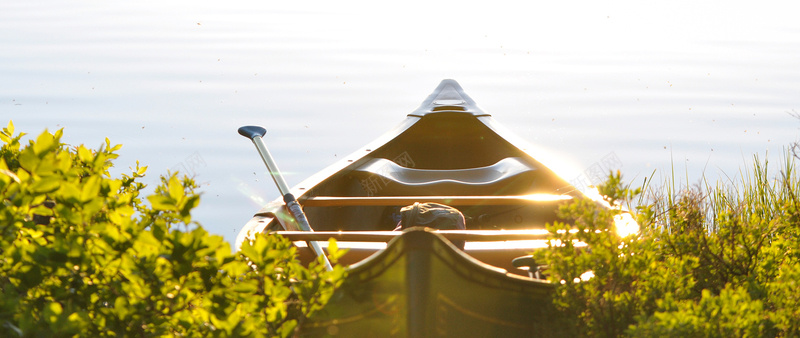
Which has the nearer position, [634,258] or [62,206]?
[62,206]

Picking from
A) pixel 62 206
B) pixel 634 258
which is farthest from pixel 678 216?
pixel 62 206

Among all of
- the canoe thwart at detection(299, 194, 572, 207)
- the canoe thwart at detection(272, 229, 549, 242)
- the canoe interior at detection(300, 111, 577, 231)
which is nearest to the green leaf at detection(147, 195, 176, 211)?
the canoe thwart at detection(272, 229, 549, 242)

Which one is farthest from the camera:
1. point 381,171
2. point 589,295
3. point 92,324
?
point 381,171

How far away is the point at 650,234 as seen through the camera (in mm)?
2834

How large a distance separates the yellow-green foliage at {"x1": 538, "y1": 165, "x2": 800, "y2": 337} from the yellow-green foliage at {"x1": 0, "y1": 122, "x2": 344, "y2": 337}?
39.8 inches

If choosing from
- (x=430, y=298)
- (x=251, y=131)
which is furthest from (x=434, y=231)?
(x=251, y=131)

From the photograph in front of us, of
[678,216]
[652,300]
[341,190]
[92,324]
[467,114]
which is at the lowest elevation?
[92,324]

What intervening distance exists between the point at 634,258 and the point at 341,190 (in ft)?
9.42

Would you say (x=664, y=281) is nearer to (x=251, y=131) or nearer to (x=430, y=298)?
(x=430, y=298)

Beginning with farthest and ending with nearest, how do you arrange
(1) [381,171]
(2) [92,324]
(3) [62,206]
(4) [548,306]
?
(1) [381,171], (4) [548,306], (2) [92,324], (3) [62,206]

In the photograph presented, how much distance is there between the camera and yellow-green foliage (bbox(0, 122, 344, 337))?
66.1 inches

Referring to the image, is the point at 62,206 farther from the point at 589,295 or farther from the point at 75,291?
the point at 589,295

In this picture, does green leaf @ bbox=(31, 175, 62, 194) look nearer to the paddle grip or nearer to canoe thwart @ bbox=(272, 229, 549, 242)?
canoe thwart @ bbox=(272, 229, 549, 242)

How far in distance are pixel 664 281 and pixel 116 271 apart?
1.82 metres
